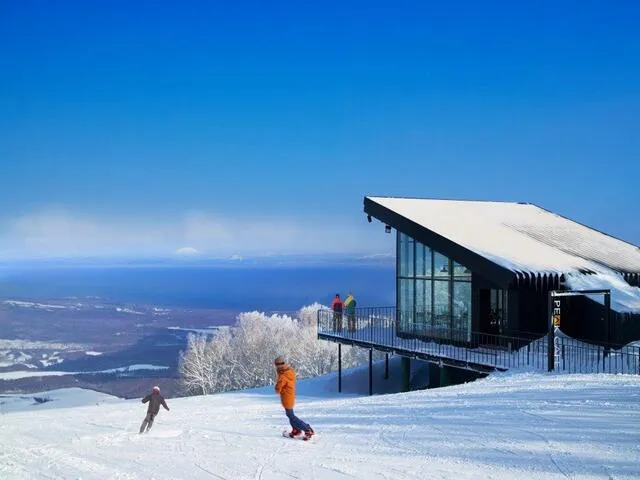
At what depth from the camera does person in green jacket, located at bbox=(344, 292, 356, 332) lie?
26172mm

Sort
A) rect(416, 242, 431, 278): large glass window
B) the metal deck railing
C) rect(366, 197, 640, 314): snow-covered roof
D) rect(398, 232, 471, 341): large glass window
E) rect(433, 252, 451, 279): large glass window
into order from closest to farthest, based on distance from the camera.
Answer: the metal deck railing → rect(366, 197, 640, 314): snow-covered roof → rect(398, 232, 471, 341): large glass window → rect(433, 252, 451, 279): large glass window → rect(416, 242, 431, 278): large glass window

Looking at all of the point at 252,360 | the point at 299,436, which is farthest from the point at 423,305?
the point at 252,360

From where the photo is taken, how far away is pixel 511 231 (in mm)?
25406

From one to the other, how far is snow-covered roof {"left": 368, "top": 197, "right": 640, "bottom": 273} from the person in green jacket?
4.50 metres

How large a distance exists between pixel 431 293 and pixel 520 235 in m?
4.61

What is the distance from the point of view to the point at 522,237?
24750 mm

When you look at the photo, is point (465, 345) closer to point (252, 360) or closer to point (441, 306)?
point (441, 306)

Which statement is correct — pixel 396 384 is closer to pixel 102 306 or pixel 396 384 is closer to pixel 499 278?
pixel 499 278

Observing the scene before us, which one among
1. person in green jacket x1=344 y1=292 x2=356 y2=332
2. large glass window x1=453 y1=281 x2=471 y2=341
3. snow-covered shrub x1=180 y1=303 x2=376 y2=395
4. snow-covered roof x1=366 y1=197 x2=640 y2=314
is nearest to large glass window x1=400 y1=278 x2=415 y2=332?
large glass window x1=453 y1=281 x2=471 y2=341

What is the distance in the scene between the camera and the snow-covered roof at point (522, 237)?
70.7ft

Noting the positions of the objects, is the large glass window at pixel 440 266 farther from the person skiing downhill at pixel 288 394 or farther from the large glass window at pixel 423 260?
the person skiing downhill at pixel 288 394

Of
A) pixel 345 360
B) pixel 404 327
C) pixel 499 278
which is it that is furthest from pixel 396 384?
pixel 345 360

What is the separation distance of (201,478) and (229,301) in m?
121

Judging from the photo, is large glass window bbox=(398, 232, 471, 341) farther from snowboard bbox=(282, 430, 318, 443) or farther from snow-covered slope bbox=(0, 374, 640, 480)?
snowboard bbox=(282, 430, 318, 443)
